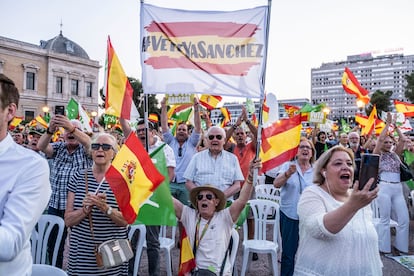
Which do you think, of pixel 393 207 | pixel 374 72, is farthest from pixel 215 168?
pixel 374 72

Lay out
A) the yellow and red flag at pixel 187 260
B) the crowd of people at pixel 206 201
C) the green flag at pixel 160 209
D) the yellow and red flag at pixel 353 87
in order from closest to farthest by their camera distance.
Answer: the crowd of people at pixel 206 201 → the green flag at pixel 160 209 → the yellow and red flag at pixel 187 260 → the yellow and red flag at pixel 353 87

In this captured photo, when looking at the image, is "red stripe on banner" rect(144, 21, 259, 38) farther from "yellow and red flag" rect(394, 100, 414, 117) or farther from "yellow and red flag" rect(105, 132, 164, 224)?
"yellow and red flag" rect(394, 100, 414, 117)

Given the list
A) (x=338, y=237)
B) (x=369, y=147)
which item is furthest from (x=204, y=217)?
(x=369, y=147)

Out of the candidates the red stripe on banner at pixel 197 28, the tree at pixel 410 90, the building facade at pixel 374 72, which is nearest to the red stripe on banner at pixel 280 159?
the red stripe on banner at pixel 197 28

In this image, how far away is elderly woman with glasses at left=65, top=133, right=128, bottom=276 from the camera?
2.74m

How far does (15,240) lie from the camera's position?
4.37ft

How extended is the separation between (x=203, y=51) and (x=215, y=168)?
1623mm

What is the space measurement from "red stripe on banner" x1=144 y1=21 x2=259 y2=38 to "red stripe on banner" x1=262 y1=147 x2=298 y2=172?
1627 millimetres

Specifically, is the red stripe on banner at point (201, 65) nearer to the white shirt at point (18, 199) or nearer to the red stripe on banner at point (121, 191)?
the red stripe on banner at point (121, 191)

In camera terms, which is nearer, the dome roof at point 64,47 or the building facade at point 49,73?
the building facade at point 49,73

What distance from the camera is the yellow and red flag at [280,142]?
4.39m

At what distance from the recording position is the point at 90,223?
9.14 feet

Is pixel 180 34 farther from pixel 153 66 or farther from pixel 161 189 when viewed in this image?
pixel 161 189

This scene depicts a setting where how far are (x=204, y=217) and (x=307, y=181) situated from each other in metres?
1.68
